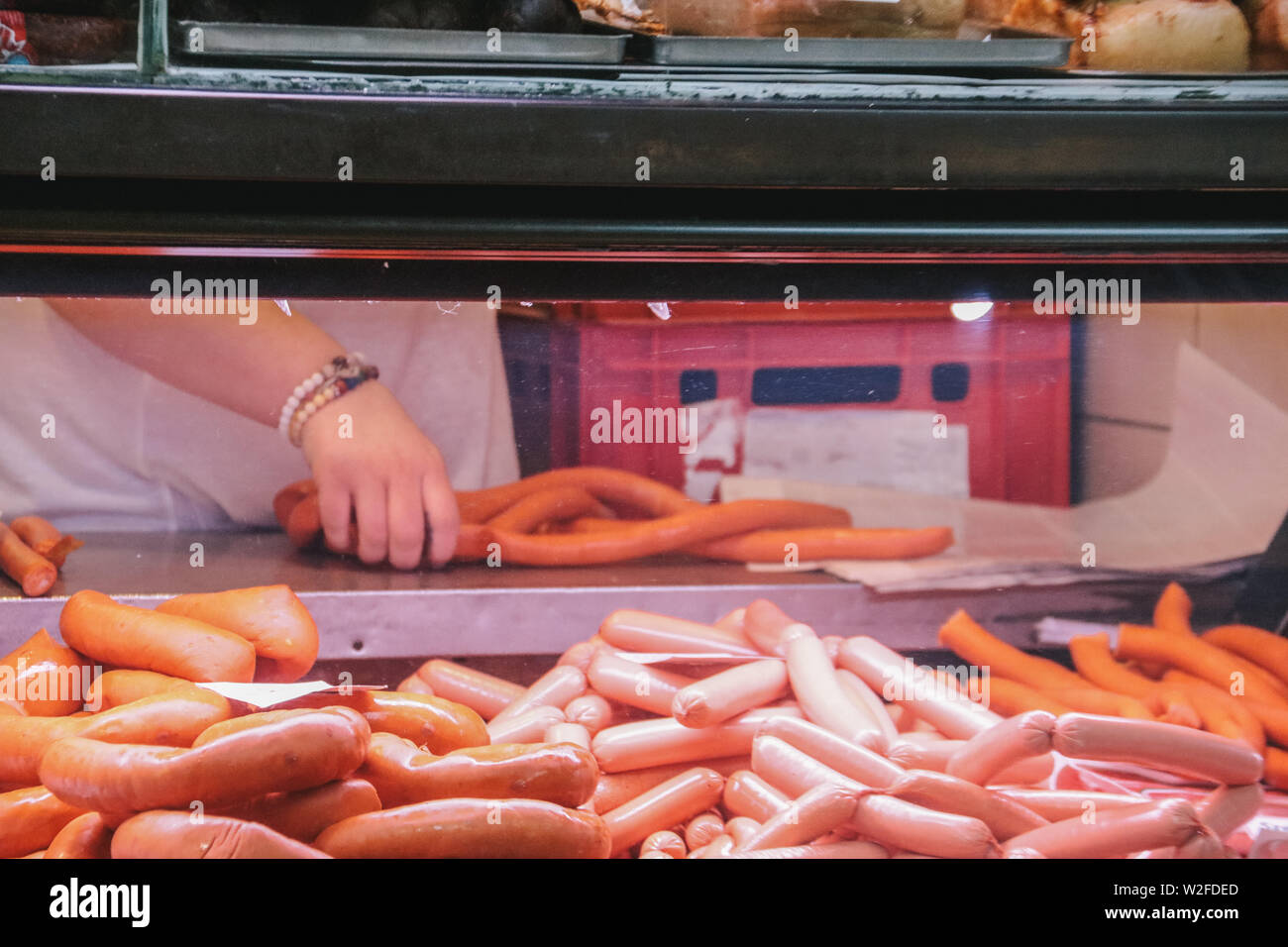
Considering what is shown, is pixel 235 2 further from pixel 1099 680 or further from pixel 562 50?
pixel 1099 680

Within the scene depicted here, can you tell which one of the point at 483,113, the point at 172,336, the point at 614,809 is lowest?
the point at 614,809

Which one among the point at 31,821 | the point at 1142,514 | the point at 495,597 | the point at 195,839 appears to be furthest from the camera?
the point at 1142,514

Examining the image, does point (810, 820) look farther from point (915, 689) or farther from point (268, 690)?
point (268, 690)

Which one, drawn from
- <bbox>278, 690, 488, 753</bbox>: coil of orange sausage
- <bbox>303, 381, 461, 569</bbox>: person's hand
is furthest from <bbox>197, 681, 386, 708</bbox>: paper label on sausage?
<bbox>303, 381, 461, 569</bbox>: person's hand

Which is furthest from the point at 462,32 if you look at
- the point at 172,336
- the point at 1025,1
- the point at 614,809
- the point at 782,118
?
the point at 614,809

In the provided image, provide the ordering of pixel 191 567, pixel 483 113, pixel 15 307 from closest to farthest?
pixel 483 113
pixel 15 307
pixel 191 567

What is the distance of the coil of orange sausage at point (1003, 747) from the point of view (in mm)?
1194

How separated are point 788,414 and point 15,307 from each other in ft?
3.61

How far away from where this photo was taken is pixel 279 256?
3.63ft

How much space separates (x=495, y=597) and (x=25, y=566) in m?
0.70

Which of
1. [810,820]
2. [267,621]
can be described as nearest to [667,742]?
[810,820]

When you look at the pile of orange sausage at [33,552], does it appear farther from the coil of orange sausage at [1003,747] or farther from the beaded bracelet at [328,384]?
the coil of orange sausage at [1003,747]

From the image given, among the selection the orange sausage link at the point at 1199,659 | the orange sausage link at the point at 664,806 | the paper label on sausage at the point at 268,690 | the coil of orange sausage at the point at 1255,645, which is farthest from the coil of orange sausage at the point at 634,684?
the coil of orange sausage at the point at 1255,645

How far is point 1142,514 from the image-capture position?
1624 mm
